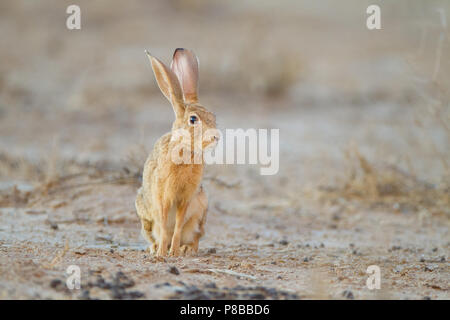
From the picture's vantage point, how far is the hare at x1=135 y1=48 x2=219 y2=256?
4.53 metres

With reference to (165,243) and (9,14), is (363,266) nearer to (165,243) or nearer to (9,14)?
(165,243)

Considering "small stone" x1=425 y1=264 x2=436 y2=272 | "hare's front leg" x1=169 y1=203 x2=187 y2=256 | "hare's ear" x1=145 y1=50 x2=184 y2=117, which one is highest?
"hare's ear" x1=145 y1=50 x2=184 y2=117

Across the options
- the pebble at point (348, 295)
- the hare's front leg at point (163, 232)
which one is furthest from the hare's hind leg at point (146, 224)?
the pebble at point (348, 295)

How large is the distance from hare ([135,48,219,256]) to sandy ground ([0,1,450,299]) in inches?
10.5

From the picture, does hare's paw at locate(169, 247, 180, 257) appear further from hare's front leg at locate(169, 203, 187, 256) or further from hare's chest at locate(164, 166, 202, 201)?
hare's chest at locate(164, 166, 202, 201)

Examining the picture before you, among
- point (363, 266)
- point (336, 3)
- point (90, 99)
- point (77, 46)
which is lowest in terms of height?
point (363, 266)

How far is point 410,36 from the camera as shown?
1645 cm

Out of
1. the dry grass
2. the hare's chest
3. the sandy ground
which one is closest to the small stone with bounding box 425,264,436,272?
the sandy ground

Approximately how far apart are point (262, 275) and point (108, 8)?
14246 mm

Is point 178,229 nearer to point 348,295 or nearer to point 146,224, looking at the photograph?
point 146,224

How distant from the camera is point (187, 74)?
490 cm

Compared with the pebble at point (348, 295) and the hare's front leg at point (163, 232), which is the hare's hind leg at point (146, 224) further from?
the pebble at point (348, 295)
